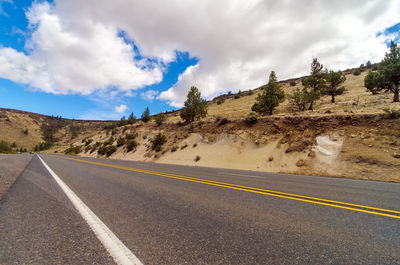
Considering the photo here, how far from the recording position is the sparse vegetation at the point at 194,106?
35.9m

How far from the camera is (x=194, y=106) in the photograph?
118 ft

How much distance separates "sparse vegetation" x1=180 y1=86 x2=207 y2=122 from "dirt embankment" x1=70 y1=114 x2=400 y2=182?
3.65 meters

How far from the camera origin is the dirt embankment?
550 inches

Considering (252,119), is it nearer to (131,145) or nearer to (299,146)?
(299,146)

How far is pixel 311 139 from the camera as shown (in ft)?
62.4

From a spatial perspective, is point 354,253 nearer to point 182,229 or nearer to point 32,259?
point 182,229

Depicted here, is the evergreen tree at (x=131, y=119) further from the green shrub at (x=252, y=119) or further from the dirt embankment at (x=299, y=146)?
the green shrub at (x=252, y=119)

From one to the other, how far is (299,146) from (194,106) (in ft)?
73.0

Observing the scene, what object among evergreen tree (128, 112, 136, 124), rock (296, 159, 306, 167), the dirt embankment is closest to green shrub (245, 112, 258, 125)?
the dirt embankment

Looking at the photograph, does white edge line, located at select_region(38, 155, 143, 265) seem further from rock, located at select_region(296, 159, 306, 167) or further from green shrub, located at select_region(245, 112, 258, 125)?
green shrub, located at select_region(245, 112, 258, 125)

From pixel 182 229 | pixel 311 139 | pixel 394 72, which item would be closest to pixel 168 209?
pixel 182 229

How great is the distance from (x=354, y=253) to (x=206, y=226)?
2.13m

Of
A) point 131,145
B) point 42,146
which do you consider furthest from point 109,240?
point 42,146

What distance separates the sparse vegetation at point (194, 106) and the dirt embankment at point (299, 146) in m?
3.65
